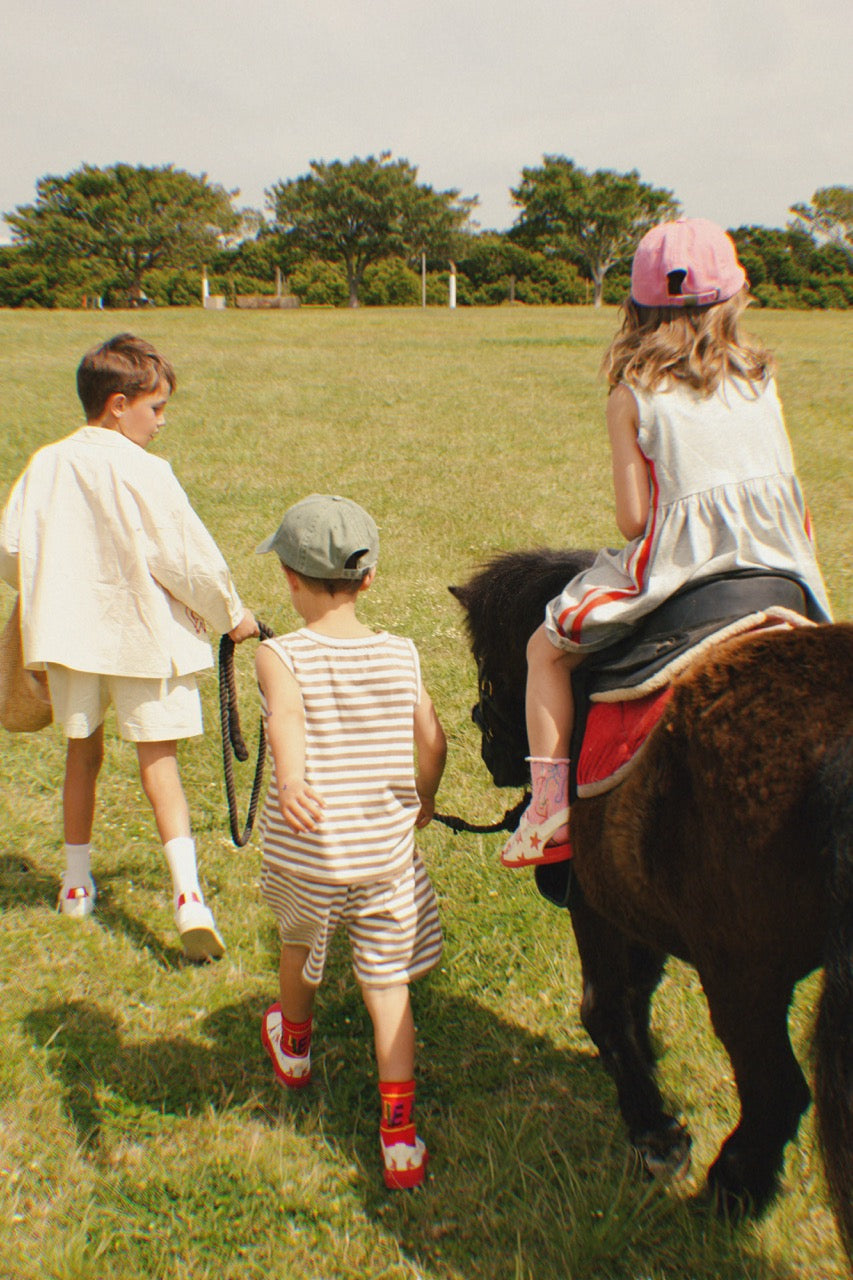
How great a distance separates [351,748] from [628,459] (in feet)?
3.49

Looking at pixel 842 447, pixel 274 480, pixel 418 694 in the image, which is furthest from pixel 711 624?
pixel 842 447

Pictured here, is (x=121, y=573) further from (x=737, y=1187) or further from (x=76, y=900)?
(x=737, y=1187)

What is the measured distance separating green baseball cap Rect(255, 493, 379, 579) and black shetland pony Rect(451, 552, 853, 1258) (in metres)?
0.90

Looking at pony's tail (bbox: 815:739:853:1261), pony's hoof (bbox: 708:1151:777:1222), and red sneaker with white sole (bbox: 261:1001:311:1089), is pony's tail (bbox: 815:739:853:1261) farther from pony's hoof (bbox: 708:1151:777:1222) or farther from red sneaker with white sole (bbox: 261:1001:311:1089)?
red sneaker with white sole (bbox: 261:1001:311:1089)

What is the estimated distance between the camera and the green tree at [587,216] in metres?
61.8

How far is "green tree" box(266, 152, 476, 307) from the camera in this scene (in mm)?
64125

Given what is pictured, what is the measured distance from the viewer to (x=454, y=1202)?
2596mm

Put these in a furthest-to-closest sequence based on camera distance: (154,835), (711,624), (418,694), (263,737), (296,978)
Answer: (154,835), (263,737), (296,978), (418,694), (711,624)

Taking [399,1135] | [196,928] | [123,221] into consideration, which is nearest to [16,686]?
[196,928]

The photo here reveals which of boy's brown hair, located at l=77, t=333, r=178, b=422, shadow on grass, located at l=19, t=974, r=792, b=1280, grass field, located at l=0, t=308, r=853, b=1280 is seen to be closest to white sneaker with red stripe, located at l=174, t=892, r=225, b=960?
grass field, located at l=0, t=308, r=853, b=1280

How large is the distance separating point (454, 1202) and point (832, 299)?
52.9m

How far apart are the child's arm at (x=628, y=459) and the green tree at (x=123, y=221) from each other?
58829 mm

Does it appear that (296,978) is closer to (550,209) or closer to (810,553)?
(810,553)

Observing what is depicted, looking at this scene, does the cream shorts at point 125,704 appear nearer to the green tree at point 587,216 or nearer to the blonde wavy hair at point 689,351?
the blonde wavy hair at point 689,351
